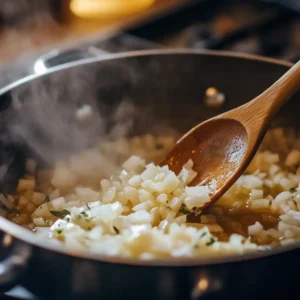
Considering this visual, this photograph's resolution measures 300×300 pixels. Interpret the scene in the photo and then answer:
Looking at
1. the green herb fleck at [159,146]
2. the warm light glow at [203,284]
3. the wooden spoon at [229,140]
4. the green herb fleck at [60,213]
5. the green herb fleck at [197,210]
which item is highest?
the green herb fleck at [159,146]

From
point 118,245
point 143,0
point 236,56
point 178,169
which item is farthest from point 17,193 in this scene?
point 143,0

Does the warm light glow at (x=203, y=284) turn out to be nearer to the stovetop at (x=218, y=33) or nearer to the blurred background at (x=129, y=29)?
the blurred background at (x=129, y=29)

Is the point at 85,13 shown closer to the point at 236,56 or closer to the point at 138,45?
the point at 138,45

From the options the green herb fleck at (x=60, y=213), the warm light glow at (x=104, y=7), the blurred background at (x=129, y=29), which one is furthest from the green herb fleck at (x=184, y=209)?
the warm light glow at (x=104, y=7)

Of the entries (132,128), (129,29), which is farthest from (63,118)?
(129,29)

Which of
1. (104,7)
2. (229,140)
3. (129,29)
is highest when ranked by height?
(104,7)

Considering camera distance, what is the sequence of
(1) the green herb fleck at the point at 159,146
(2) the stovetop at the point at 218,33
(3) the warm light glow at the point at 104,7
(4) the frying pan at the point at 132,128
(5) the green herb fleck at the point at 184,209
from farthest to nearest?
(3) the warm light glow at the point at 104,7 → (2) the stovetop at the point at 218,33 → (1) the green herb fleck at the point at 159,146 → (5) the green herb fleck at the point at 184,209 → (4) the frying pan at the point at 132,128

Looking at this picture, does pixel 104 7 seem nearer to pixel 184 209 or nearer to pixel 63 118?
pixel 63 118
